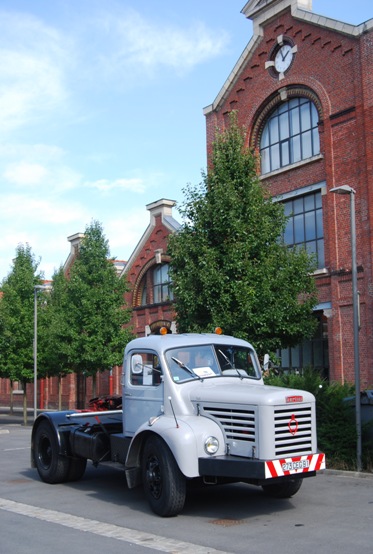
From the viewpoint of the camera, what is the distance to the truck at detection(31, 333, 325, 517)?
336 inches

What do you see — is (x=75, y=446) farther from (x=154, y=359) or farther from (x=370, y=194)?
(x=370, y=194)

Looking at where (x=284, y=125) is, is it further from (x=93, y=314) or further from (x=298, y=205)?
(x=93, y=314)

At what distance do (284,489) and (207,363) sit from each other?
209cm

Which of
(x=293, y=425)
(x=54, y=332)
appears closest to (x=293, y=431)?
(x=293, y=425)

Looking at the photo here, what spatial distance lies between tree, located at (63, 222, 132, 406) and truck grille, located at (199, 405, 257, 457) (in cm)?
2059

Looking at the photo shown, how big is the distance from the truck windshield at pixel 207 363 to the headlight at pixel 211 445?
1.17m

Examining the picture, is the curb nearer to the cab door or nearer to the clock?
the cab door

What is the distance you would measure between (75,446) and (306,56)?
18724mm

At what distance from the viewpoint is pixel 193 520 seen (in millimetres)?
8711

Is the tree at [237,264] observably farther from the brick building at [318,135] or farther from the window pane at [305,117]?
the window pane at [305,117]

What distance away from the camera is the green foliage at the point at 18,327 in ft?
109

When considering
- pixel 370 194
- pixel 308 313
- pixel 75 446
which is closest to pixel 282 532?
pixel 75 446

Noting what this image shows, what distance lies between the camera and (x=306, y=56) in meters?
25.1

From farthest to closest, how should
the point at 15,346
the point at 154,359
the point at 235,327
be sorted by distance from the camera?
the point at 15,346, the point at 235,327, the point at 154,359
